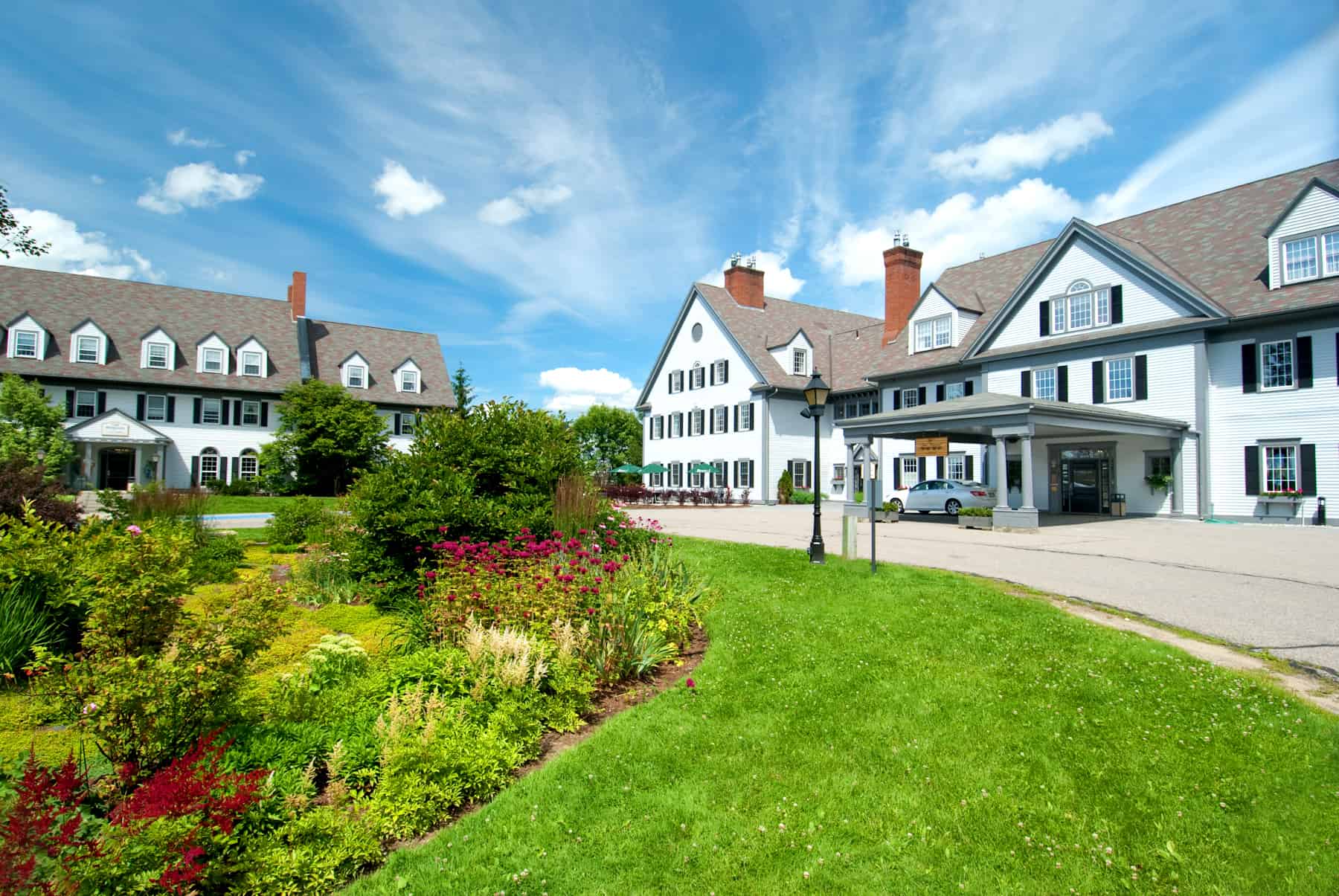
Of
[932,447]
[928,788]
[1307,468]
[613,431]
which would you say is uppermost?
[613,431]

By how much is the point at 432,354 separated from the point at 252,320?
1070 centimetres

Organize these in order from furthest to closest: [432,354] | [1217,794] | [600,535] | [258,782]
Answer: [432,354] < [600,535] < [1217,794] < [258,782]

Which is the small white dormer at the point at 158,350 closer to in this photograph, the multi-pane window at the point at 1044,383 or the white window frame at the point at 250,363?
the white window frame at the point at 250,363

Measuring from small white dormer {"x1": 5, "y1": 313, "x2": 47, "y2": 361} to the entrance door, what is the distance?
18.2 feet

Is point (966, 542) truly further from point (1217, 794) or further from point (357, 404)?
point (357, 404)

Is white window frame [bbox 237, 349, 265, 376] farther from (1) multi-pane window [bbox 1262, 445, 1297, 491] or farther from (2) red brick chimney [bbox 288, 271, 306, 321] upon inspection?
(1) multi-pane window [bbox 1262, 445, 1297, 491]

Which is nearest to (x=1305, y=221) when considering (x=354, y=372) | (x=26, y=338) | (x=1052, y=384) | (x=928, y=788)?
(x=1052, y=384)

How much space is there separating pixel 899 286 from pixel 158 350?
128ft

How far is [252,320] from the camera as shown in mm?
41781

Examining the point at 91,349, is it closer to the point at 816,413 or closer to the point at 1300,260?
the point at 816,413

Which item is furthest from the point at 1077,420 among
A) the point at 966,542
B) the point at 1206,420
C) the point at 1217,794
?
the point at 1217,794

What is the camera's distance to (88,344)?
35656 mm

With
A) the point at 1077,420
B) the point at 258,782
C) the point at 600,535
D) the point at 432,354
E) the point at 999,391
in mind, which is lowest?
the point at 258,782

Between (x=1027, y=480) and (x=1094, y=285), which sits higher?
(x=1094, y=285)
